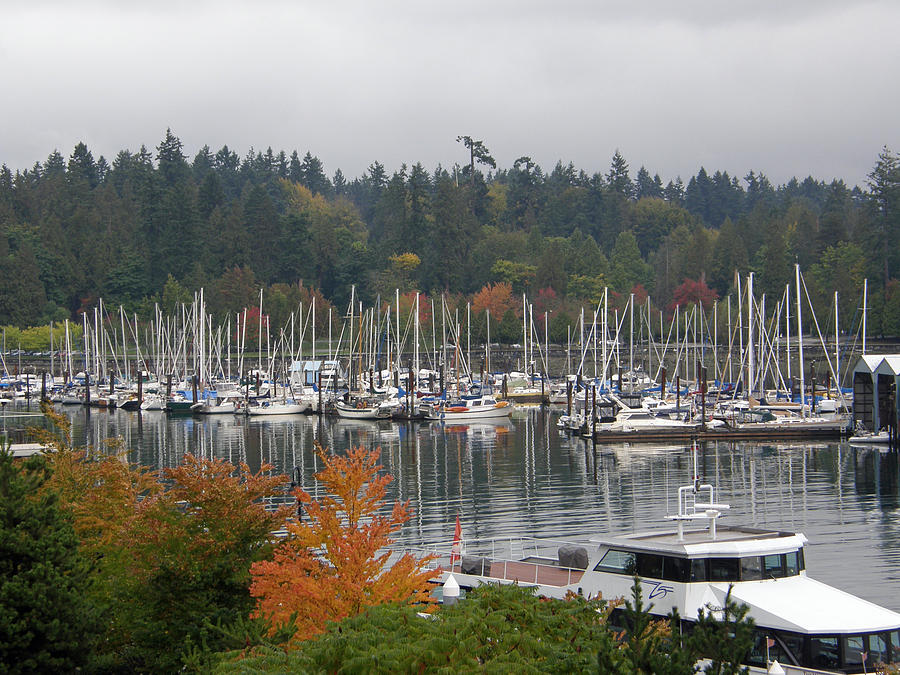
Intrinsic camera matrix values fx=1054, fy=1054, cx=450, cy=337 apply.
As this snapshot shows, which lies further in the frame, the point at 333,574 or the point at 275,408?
the point at 275,408

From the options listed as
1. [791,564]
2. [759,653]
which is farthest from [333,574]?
[791,564]

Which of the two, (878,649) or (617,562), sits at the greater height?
(617,562)

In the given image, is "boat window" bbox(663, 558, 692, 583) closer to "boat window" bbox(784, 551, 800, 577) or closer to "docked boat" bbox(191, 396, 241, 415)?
"boat window" bbox(784, 551, 800, 577)

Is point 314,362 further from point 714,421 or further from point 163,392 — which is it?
point 714,421

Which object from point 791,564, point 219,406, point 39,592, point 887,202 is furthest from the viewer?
point 887,202

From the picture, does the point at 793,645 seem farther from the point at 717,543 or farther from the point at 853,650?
the point at 717,543

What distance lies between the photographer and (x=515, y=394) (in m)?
113

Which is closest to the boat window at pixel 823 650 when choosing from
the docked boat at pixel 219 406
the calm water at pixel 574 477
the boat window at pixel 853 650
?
the boat window at pixel 853 650

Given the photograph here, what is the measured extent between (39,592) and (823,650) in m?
14.7

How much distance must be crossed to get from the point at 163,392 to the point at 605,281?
2980 inches

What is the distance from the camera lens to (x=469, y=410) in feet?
305

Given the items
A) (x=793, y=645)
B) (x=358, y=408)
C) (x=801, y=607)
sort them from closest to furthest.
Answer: (x=793, y=645)
(x=801, y=607)
(x=358, y=408)

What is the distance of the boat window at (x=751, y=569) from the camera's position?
22.3 m

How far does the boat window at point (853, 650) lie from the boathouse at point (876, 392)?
170 feet
